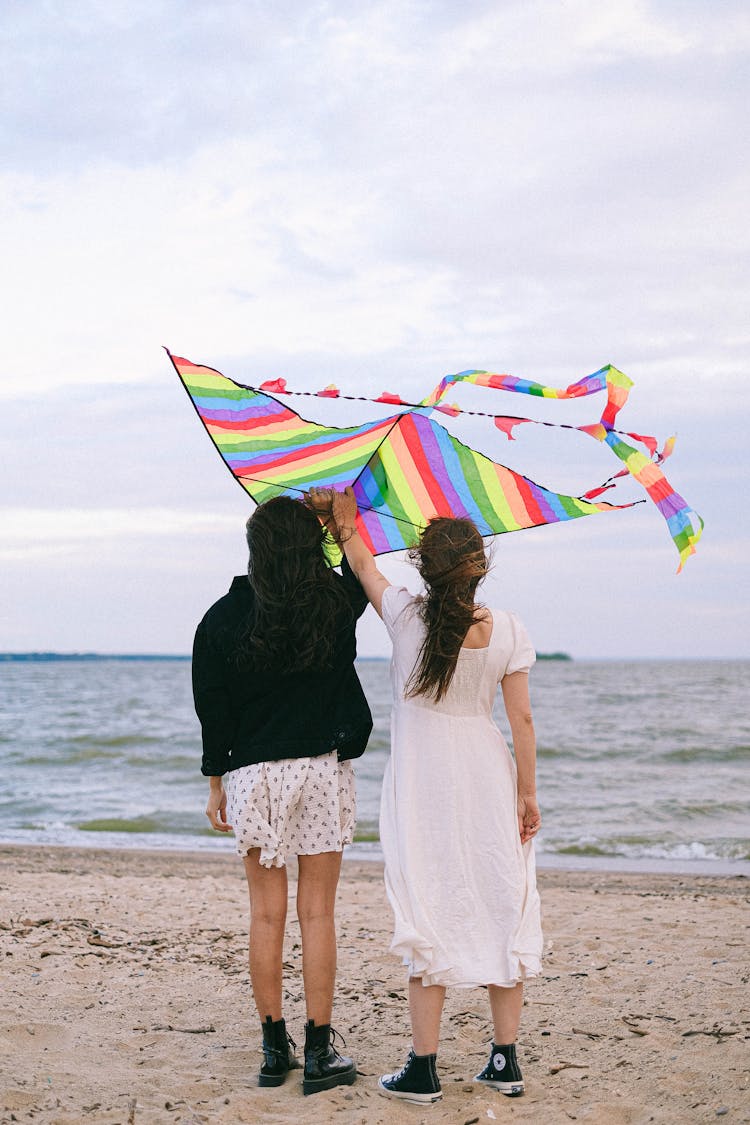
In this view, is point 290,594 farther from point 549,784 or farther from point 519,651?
point 549,784

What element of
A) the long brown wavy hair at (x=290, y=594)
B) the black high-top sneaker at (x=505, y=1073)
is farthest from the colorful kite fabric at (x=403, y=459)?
the black high-top sneaker at (x=505, y=1073)

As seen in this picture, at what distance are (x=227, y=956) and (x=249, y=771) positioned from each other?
223cm

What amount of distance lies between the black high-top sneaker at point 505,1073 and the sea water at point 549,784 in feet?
2.64

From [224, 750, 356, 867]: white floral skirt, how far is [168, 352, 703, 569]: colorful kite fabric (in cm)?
95

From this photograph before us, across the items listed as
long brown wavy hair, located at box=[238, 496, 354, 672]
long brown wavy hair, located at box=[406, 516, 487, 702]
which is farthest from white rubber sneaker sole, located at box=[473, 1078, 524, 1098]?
long brown wavy hair, located at box=[238, 496, 354, 672]

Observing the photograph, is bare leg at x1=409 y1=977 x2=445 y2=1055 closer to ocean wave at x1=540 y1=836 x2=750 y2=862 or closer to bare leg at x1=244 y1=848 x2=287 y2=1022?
bare leg at x1=244 y1=848 x2=287 y2=1022

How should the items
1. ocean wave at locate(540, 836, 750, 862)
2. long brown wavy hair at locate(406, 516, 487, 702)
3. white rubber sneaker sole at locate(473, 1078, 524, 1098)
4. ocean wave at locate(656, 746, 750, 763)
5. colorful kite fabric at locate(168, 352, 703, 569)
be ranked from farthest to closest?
ocean wave at locate(656, 746, 750, 763) → ocean wave at locate(540, 836, 750, 862) → colorful kite fabric at locate(168, 352, 703, 569) → white rubber sneaker sole at locate(473, 1078, 524, 1098) → long brown wavy hair at locate(406, 516, 487, 702)

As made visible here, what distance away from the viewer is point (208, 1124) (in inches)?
108

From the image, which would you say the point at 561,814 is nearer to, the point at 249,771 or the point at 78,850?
the point at 78,850

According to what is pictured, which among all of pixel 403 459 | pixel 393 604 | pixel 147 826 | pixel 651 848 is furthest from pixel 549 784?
pixel 393 604

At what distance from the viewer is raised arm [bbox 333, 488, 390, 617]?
305cm

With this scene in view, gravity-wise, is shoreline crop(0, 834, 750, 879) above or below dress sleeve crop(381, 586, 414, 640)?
below

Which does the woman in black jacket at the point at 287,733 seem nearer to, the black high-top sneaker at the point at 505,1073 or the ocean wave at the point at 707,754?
the black high-top sneaker at the point at 505,1073

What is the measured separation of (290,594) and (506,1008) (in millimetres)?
1375
